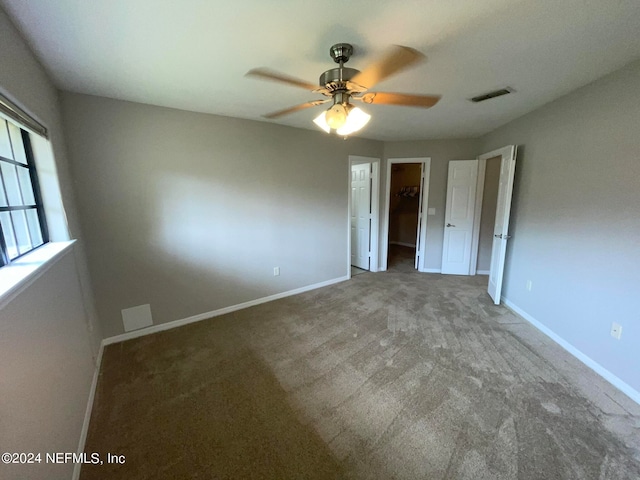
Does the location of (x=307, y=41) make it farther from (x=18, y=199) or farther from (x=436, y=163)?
(x=436, y=163)

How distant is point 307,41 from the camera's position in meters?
1.51

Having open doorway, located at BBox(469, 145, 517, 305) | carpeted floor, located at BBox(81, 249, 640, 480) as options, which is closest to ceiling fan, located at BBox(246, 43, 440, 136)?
carpeted floor, located at BBox(81, 249, 640, 480)

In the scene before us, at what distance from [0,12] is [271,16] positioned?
1.29m

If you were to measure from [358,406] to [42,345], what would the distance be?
1808 mm

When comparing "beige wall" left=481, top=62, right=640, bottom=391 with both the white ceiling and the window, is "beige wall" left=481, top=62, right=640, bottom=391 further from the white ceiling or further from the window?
the window

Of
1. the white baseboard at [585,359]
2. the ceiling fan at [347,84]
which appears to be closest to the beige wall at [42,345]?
the ceiling fan at [347,84]

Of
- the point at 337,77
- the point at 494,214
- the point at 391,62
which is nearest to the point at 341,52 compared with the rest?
the point at 337,77

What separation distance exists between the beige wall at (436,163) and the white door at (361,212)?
28cm

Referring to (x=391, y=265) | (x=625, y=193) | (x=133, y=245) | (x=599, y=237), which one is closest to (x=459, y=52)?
(x=625, y=193)

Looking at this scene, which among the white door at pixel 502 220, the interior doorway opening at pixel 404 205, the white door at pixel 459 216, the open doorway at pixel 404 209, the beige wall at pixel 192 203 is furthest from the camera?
the interior doorway opening at pixel 404 205

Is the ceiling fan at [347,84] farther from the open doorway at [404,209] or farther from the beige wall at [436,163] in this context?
the open doorway at [404,209]

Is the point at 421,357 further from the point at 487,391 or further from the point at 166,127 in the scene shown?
the point at 166,127

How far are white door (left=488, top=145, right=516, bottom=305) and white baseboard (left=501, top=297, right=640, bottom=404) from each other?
1.29 feet

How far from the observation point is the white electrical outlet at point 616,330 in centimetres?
193
